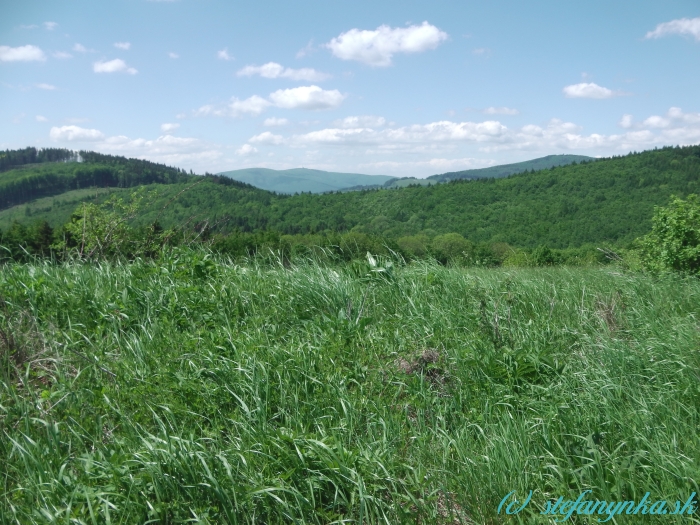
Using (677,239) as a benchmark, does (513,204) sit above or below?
above

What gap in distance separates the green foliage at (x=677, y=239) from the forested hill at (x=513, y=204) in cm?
5758

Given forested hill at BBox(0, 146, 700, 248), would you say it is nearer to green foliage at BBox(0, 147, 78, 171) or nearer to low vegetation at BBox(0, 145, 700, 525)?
green foliage at BBox(0, 147, 78, 171)

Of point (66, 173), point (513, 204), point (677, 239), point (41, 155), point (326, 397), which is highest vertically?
point (41, 155)

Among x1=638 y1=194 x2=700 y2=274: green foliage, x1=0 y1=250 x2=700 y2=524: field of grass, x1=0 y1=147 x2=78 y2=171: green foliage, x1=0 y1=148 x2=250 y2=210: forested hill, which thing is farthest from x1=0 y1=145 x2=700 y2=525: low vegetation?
x1=0 y1=147 x2=78 y2=171: green foliage

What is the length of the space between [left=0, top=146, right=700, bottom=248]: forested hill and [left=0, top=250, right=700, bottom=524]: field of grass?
59.3 metres

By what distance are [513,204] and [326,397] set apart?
87.3 m

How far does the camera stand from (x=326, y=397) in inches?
122

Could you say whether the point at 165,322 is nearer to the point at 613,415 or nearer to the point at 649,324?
the point at 613,415

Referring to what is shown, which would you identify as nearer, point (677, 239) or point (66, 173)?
point (677, 239)

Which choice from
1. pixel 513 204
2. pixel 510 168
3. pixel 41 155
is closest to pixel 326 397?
pixel 513 204

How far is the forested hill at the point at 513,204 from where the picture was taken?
69812mm

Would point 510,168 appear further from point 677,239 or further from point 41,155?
point 677,239

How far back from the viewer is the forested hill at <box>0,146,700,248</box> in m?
69.8

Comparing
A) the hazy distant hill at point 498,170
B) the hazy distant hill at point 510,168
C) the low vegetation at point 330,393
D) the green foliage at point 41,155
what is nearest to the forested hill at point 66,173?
the green foliage at point 41,155
